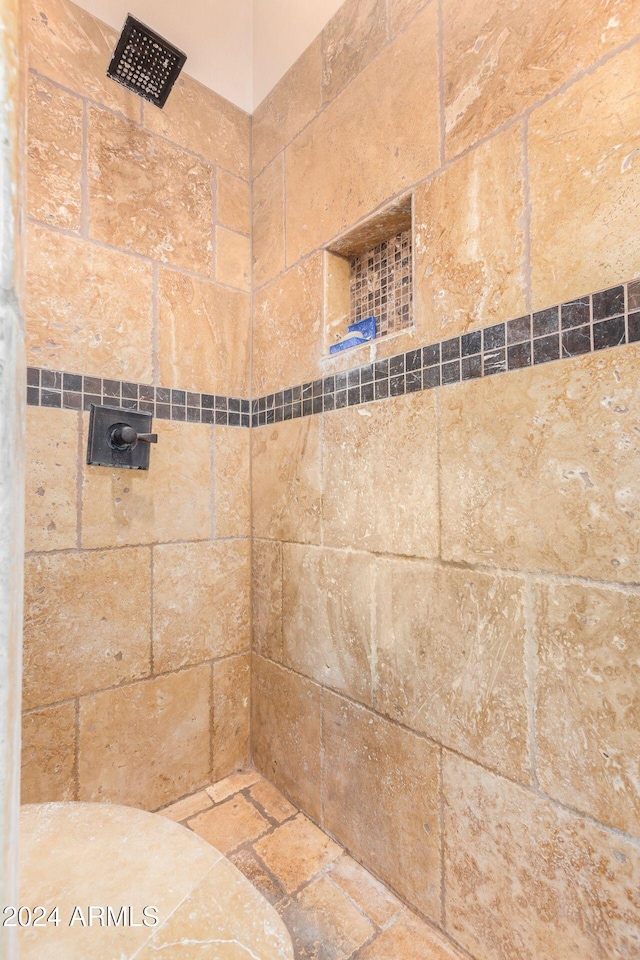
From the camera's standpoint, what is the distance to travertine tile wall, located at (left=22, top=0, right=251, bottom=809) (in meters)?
1.71

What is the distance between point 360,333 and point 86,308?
1129mm

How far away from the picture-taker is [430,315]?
146 cm

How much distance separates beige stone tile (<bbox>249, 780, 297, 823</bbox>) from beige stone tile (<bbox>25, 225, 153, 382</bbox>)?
1965mm

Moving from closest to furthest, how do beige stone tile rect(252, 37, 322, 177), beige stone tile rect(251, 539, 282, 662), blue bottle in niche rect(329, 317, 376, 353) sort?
blue bottle in niche rect(329, 317, 376, 353)
beige stone tile rect(252, 37, 322, 177)
beige stone tile rect(251, 539, 282, 662)

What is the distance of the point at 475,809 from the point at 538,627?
59 cm

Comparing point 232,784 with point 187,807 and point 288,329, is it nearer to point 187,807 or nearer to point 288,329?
point 187,807

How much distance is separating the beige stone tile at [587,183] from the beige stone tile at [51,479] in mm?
1709

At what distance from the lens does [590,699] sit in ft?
3.49

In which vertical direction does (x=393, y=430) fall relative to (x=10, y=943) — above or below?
above

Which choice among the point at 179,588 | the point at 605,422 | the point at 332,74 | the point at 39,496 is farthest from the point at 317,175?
the point at 179,588

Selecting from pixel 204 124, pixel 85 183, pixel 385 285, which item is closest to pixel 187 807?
pixel 385 285

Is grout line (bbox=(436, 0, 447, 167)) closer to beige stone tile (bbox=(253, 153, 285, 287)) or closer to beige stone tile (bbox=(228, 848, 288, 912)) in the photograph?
beige stone tile (bbox=(253, 153, 285, 287))

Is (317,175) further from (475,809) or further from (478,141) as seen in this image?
(475,809)

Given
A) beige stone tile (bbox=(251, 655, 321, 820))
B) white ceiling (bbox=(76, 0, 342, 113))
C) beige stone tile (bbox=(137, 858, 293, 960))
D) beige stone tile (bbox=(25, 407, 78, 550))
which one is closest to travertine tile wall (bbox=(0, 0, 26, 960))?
beige stone tile (bbox=(137, 858, 293, 960))
